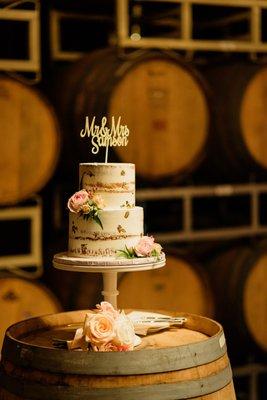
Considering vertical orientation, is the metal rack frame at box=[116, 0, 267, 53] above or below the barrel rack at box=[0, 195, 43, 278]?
above

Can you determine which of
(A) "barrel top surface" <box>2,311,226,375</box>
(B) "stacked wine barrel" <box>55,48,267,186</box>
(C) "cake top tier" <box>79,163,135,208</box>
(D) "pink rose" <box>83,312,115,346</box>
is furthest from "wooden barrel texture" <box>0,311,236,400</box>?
(B) "stacked wine barrel" <box>55,48,267,186</box>

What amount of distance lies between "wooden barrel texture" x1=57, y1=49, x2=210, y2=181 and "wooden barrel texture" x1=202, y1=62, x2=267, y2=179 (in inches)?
9.5

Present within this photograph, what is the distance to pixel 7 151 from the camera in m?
4.62

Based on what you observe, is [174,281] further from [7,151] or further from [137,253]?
[137,253]

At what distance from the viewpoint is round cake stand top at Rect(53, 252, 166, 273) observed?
9.14 ft

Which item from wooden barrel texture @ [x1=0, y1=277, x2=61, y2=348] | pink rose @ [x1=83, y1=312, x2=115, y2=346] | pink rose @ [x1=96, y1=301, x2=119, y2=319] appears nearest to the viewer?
pink rose @ [x1=83, y1=312, x2=115, y2=346]

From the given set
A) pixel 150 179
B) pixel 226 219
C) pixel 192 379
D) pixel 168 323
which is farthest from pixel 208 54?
pixel 192 379

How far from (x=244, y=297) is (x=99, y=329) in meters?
2.71

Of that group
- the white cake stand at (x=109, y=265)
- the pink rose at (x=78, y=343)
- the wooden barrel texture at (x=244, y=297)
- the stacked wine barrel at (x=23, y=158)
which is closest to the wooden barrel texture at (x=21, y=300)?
the stacked wine barrel at (x=23, y=158)

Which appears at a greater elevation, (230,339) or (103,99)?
(103,99)

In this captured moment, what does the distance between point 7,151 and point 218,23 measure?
222cm

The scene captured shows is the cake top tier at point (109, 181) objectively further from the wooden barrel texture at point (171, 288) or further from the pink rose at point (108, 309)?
the wooden barrel texture at point (171, 288)

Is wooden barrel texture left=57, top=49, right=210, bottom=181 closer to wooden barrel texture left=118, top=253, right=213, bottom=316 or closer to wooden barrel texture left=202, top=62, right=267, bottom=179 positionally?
wooden barrel texture left=202, top=62, right=267, bottom=179

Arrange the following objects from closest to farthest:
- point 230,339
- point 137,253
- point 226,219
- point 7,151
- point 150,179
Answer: point 137,253, point 7,151, point 150,179, point 230,339, point 226,219
